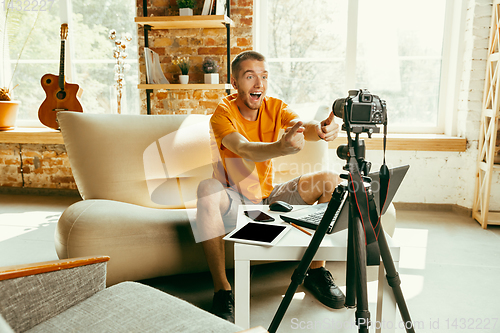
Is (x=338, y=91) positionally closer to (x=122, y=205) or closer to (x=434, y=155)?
(x=434, y=155)

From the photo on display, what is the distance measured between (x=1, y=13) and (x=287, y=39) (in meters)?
2.75

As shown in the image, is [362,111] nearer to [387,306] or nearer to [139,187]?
[387,306]

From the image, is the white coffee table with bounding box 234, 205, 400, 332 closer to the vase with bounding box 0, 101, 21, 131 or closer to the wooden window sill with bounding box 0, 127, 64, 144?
the wooden window sill with bounding box 0, 127, 64, 144

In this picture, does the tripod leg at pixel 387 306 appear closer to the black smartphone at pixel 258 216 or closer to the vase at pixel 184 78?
the black smartphone at pixel 258 216

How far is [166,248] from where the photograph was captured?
1571 millimetres

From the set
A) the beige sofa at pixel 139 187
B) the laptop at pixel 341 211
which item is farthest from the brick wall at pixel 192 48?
the laptop at pixel 341 211

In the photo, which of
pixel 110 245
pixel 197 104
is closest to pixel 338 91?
pixel 197 104

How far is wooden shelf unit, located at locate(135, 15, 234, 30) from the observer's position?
9.30ft

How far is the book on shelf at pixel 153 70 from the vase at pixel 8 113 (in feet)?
4.41

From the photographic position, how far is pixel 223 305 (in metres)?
1.41

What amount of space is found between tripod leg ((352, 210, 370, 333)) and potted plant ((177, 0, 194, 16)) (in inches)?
99.0

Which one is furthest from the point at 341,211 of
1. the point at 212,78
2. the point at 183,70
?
the point at 183,70

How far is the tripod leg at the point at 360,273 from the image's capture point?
917 millimetres

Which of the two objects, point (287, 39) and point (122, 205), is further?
point (287, 39)
